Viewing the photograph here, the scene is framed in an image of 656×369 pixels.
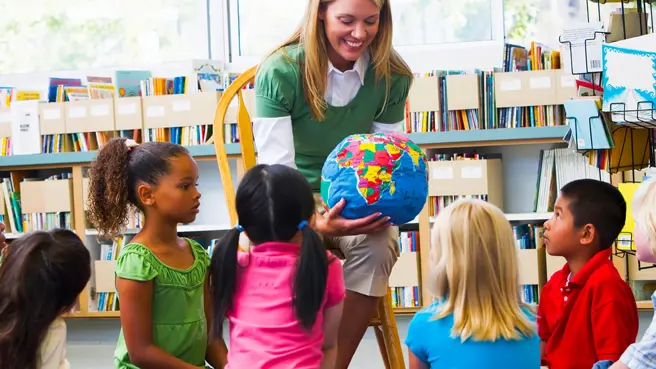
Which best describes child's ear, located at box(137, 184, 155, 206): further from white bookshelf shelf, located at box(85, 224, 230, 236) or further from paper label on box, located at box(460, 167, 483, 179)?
white bookshelf shelf, located at box(85, 224, 230, 236)

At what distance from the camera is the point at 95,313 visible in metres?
4.53

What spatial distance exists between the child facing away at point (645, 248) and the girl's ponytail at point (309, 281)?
583mm

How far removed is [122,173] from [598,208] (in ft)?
3.79

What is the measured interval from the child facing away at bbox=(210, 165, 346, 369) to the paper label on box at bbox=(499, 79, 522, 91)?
2406 mm

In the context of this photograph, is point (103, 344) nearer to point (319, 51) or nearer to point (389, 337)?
point (389, 337)

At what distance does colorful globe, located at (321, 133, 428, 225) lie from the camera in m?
1.95

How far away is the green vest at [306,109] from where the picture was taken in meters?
2.27

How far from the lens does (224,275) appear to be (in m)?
1.82

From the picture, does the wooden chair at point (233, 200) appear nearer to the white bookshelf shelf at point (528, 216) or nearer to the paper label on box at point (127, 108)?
the white bookshelf shelf at point (528, 216)

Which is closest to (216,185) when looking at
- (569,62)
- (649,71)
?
(569,62)

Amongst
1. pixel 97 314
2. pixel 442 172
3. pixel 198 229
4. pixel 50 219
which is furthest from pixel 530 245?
pixel 50 219

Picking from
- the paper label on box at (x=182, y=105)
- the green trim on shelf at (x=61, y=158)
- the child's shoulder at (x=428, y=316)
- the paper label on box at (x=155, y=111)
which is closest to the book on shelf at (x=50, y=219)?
the green trim on shelf at (x=61, y=158)

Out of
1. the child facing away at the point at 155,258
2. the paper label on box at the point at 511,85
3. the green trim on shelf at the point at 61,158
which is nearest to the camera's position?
the child facing away at the point at 155,258

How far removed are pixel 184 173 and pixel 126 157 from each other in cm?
15
